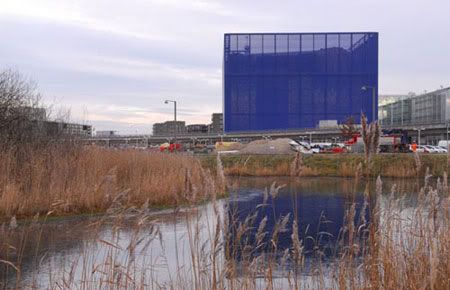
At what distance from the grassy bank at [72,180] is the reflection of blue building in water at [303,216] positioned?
1.86m

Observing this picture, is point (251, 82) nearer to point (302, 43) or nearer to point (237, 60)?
point (237, 60)

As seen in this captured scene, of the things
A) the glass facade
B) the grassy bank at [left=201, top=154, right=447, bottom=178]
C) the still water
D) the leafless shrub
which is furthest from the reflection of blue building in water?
the glass facade

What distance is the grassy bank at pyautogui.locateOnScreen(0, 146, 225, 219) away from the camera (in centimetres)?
1403

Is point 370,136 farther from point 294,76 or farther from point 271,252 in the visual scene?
point 294,76

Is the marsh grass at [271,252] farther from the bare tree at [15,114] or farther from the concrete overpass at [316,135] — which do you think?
the concrete overpass at [316,135]

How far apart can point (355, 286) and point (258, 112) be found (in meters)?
86.8

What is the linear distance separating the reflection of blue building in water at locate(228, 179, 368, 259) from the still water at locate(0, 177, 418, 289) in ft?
0.11

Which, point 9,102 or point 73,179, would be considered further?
point 9,102

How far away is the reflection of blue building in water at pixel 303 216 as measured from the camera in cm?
1008

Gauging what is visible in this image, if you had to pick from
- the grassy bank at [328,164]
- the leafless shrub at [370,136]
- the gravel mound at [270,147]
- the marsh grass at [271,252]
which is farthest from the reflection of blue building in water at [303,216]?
the gravel mound at [270,147]

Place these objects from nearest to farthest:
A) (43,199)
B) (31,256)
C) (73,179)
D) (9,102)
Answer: (31,256)
(43,199)
(73,179)
(9,102)

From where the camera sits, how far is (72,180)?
1575cm

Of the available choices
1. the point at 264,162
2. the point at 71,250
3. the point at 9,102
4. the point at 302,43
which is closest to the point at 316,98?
the point at 302,43

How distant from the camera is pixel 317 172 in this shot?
124ft
